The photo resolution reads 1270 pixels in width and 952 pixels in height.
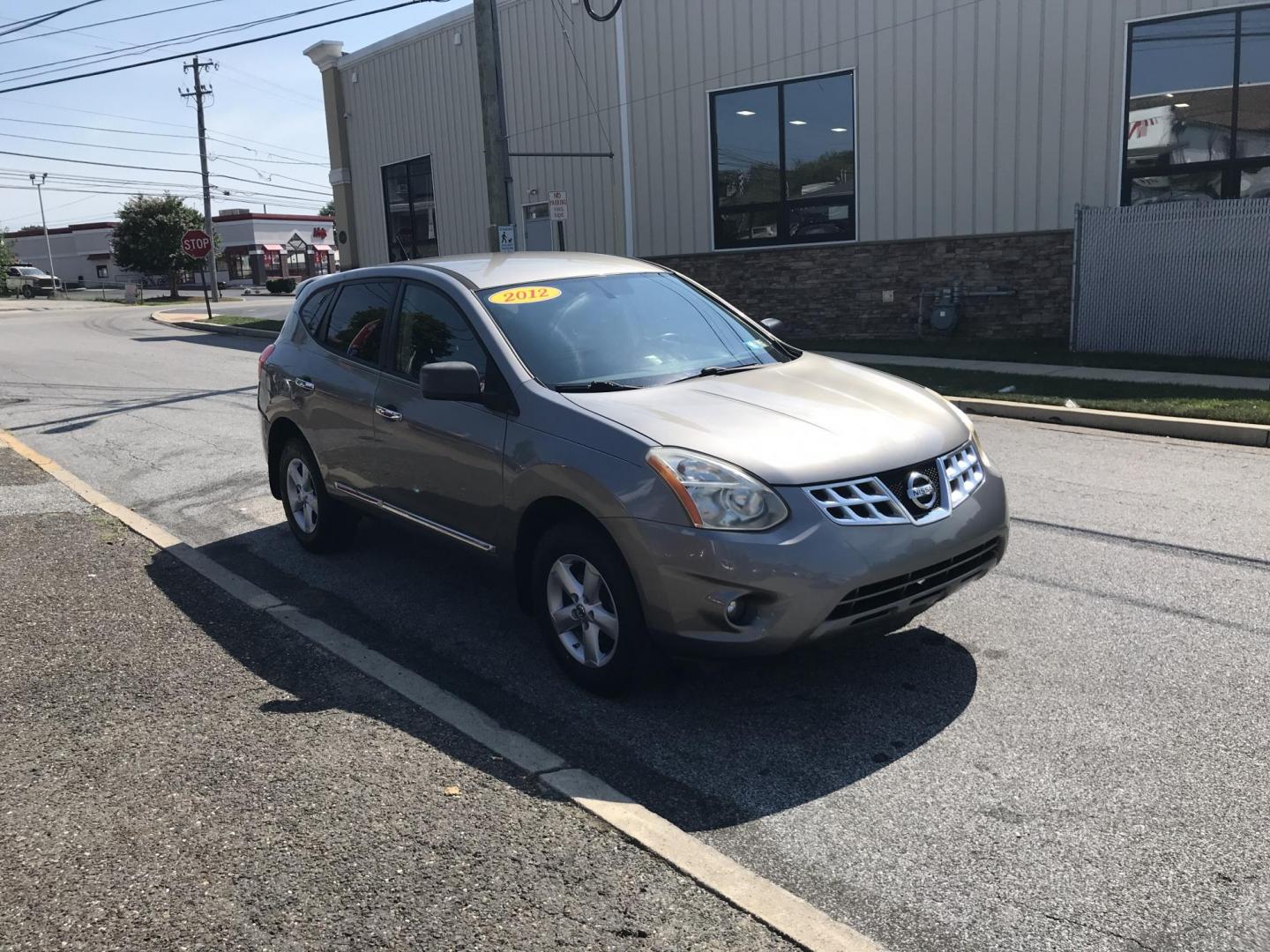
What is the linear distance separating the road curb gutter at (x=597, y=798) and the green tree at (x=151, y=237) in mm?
51952

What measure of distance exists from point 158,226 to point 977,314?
151ft

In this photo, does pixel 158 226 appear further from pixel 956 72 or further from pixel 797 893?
pixel 797 893

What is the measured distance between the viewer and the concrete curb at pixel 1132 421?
30.9 ft

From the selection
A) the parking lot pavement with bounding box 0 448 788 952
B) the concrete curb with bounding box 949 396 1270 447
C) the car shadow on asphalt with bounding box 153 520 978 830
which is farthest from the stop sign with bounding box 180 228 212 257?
the parking lot pavement with bounding box 0 448 788 952

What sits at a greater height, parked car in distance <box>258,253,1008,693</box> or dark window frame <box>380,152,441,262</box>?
dark window frame <box>380,152,441,262</box>

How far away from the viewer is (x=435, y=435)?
5.25m

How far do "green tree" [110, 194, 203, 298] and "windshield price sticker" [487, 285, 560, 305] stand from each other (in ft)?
171

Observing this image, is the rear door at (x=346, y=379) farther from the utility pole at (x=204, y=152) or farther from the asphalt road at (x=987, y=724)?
the utility pole at (x=204, y=152)

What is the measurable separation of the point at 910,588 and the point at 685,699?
3.33 ft

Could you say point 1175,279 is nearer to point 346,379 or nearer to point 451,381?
point 346,379

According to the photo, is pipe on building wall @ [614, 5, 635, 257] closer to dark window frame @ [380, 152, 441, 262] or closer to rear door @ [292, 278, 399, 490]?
dark window frame @ [380, 152, 441, 262]

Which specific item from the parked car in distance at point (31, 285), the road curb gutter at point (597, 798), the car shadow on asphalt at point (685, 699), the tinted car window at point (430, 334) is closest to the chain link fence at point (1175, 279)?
the car shadow on asphalt at point (685, 699)

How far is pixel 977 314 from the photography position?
17484mm

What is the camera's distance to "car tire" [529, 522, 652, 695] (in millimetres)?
4238
